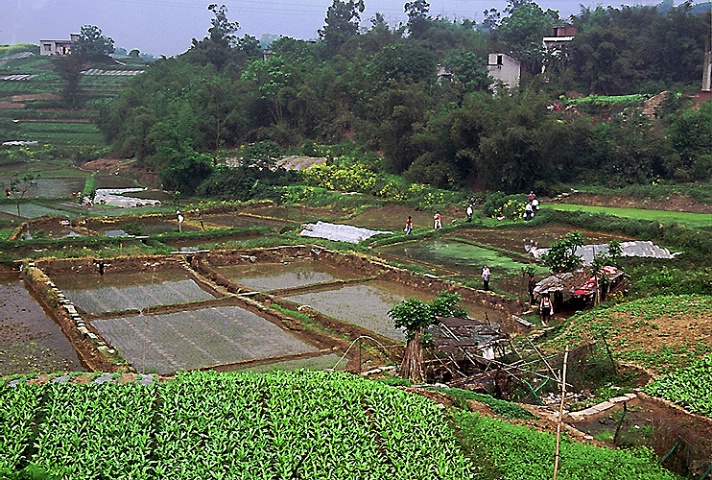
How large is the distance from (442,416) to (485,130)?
27.1 metres

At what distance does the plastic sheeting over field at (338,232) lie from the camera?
27045 mm

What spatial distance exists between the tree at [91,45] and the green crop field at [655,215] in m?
67.3

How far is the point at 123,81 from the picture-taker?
3034 inches

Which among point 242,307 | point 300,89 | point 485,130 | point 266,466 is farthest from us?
point 300,89

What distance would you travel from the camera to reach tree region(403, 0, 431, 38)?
76819mm

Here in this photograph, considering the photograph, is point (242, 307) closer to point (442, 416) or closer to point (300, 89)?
point (442, 416)

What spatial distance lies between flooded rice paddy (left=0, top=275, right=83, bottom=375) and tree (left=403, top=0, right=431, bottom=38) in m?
64.4

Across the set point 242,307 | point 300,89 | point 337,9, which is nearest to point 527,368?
point 242,307

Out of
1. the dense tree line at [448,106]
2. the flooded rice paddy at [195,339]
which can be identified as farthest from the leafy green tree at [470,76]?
the flooded rice paddy at [195,339]

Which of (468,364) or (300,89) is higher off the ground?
(300,89)

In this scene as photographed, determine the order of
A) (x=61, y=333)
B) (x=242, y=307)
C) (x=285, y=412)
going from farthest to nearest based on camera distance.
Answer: (x=242, y=307)
(x=61, y=333)
(x=285, y=412)

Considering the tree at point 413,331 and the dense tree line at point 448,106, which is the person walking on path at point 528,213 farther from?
the tree at point 413,331

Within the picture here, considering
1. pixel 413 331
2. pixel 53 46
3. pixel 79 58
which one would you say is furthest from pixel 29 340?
pixel 53 46

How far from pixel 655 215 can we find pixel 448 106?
17.1m
